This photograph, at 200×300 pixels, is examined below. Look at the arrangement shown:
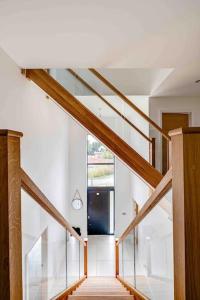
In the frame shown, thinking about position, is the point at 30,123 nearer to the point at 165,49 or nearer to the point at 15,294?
the point at 165,49

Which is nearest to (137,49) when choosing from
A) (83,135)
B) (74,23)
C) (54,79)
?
(74,23)

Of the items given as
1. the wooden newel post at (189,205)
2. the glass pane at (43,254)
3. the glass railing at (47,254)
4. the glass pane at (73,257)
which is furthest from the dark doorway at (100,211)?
the wooden newel post at (189,205)

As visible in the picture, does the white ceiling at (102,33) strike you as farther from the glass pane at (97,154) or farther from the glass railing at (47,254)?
the glass pane at (97,154)

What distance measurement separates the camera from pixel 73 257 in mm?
5422

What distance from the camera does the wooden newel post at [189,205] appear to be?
3.75 ft

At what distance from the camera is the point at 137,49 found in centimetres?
330

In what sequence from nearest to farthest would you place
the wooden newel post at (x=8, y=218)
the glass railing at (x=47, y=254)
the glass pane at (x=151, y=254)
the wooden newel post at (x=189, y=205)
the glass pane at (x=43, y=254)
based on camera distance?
the wooden newel post at (x=189, y=205) → the wooden newel post at (x=8, y=218) → the glass pane at (x=151, y=254) → the glass pane at (x=43, y=254) → the glass railing at (x=47, y=254)

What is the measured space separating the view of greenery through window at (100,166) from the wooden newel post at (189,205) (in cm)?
1000

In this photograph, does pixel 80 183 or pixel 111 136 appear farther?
pixel 80 183

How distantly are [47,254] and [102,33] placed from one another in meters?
2.91

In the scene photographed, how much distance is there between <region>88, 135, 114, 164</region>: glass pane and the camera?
11188 millimetres

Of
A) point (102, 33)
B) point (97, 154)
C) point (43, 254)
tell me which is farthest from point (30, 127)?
point (97, 154)

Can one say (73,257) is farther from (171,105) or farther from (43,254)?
(171,105)

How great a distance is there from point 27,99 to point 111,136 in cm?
133
